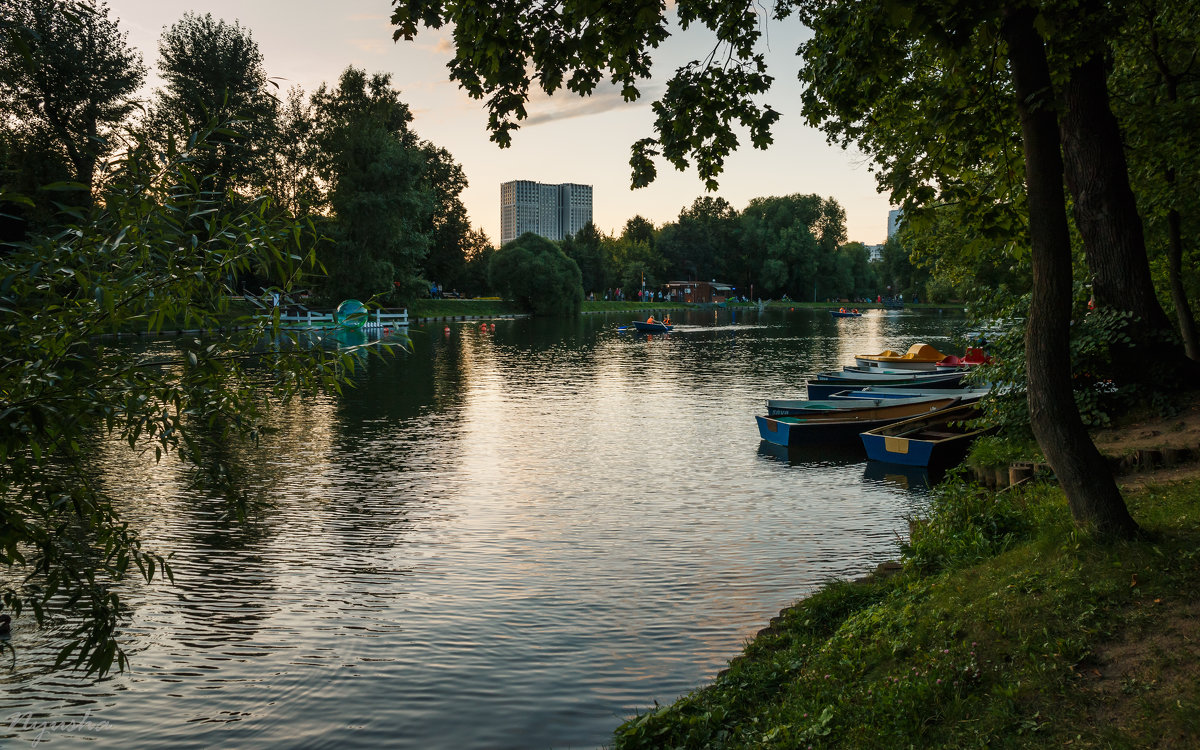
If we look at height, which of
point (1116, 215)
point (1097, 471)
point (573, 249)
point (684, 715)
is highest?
point (573, 249)

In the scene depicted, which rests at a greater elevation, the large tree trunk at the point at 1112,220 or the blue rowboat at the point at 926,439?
the large tree trunk at the point at 1112,220

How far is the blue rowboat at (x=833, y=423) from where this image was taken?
18.9 meters

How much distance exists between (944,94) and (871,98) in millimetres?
688

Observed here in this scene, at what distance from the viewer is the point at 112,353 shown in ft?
15.7

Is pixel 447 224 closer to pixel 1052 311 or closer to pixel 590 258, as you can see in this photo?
pixel 590 258

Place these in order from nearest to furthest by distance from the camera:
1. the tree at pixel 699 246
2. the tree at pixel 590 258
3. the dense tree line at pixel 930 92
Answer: the dense tree line at pixel 930 92
the tree at pixel 590 258
the tree at pixel 699 246

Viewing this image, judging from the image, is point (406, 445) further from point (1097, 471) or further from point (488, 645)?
point (1097, 471)

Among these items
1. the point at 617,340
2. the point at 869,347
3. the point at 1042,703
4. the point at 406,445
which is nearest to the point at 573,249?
the point at 617,340

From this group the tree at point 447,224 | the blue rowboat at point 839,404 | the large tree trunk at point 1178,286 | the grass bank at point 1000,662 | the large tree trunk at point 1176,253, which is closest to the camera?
the grass bank at point 1000,662

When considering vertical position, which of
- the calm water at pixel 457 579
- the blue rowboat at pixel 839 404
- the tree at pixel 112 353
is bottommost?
the calm water at pixel 457 579

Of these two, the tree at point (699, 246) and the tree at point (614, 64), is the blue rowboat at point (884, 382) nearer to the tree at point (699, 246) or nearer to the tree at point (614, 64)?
the tree at point (614, 64)

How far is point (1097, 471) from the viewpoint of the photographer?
601cm

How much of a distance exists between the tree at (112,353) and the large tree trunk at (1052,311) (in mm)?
5010

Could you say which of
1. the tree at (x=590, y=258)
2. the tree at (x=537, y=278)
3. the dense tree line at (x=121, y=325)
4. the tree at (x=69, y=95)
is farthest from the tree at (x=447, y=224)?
the dense tree line at (x=121, y=325)
